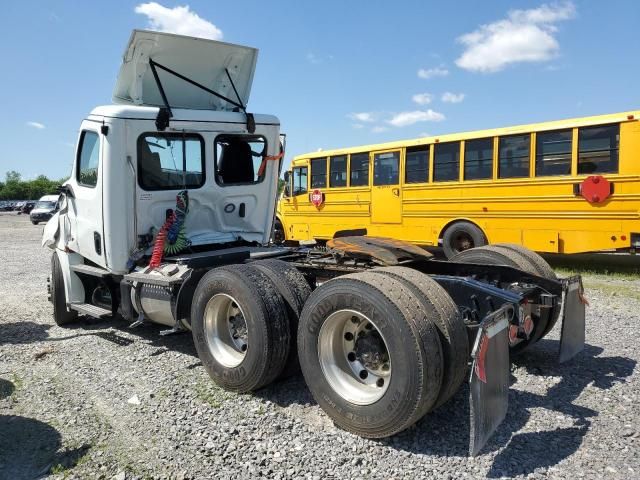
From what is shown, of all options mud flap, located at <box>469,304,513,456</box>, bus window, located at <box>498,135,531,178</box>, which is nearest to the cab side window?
mud flap, located at <box>469,304,513,456</box>

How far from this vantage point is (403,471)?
3020 mm

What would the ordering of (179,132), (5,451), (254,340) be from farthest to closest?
Answer: (179,132), (254,340), (5,451)

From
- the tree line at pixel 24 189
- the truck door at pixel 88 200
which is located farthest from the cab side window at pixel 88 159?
the tree line at pixel 24 189

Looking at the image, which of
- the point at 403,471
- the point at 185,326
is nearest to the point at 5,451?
the point at 185,326

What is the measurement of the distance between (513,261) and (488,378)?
6.79 feet

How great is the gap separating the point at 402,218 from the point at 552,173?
3.83m

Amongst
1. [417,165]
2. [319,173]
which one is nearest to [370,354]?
[417,165]

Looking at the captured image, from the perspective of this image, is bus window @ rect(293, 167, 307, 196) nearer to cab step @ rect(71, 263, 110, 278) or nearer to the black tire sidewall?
cab step @ rect(71, 263, 110, 278)

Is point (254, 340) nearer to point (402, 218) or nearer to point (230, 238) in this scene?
point (230, 238)

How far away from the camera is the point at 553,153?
10.6 meters

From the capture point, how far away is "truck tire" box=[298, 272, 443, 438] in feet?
10.1

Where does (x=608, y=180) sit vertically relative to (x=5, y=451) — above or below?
above

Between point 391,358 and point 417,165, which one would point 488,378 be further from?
point 417,165

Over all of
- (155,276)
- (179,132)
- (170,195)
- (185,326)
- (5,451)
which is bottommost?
(5,451)
